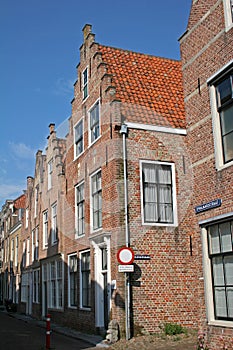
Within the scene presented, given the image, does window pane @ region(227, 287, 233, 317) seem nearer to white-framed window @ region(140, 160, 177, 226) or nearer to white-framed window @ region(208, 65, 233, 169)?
white-framed window @ region(208, 65, 233, 169)

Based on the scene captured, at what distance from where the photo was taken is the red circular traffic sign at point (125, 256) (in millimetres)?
13242

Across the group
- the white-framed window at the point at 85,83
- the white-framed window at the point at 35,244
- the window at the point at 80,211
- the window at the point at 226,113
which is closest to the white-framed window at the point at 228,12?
the window at the point at 226,113

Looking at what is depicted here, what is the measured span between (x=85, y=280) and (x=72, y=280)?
6.09 ft

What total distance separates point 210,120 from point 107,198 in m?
5.55

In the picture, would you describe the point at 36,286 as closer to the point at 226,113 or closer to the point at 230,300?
the point at 230,300

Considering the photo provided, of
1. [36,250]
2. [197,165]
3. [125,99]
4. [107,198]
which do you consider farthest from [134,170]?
[36,250]

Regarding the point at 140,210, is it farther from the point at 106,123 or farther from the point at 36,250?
the point at 36,250

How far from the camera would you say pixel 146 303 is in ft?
46.1

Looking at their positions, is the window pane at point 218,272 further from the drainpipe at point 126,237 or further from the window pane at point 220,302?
the drainpipe at point 126,237

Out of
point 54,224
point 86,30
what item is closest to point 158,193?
point 86,30

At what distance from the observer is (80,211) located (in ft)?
60.4

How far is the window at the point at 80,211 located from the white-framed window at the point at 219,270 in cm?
814

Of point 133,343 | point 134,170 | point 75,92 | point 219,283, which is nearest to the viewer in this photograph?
point 219,283

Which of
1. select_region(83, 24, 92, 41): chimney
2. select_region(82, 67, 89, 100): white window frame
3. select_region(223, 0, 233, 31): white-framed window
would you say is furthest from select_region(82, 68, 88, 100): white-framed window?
select_region(223, 0, 233, 31): white-framed window
